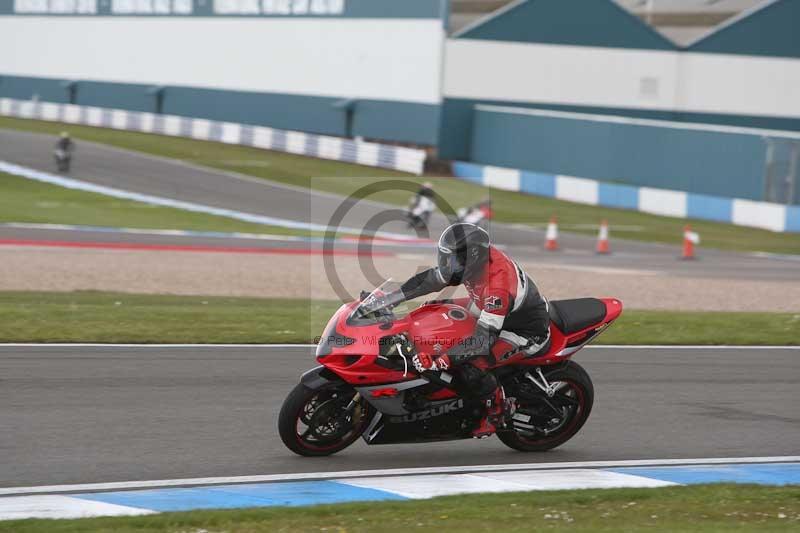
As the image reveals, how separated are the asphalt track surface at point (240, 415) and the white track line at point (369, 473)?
0.40 ft

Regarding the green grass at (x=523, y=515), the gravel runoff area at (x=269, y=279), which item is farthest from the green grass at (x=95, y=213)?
the green grass at (x=523, y=515)

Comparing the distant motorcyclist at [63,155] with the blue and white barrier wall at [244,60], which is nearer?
the distant motorcyclist at [63,155]

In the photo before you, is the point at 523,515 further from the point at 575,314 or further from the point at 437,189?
the point at 437,189

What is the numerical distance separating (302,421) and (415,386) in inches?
31.6

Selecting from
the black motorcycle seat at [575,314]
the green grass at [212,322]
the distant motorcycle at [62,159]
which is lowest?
the green grass at [212,322]

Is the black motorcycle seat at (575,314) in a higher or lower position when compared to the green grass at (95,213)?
higher

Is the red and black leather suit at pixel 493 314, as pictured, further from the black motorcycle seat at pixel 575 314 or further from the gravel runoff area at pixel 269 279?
the gravel runoff area at pixel 269 279

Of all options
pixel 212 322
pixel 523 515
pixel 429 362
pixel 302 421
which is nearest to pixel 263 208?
pixel 212 322

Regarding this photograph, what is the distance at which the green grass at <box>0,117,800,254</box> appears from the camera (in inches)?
1208

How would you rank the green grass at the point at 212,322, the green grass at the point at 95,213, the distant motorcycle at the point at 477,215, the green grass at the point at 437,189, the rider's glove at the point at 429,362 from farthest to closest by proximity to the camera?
1. the green grass at the point at 437,189
2. the green grass at the point at 95,213
3. the distant motorcycle at the point at 477,215
4. the green grass at the point at 212,322
5. the rider's glove at the point at 429,362

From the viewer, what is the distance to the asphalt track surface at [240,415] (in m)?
7.79

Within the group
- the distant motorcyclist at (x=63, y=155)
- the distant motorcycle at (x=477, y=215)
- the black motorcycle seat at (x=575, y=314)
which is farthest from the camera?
the distant motorcyclist at (x=63, y=155)

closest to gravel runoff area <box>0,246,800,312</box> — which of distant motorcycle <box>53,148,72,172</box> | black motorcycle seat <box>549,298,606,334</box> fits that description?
black motorcycle seat <box>549,298,606,334</box>

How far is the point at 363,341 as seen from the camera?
757 cm
